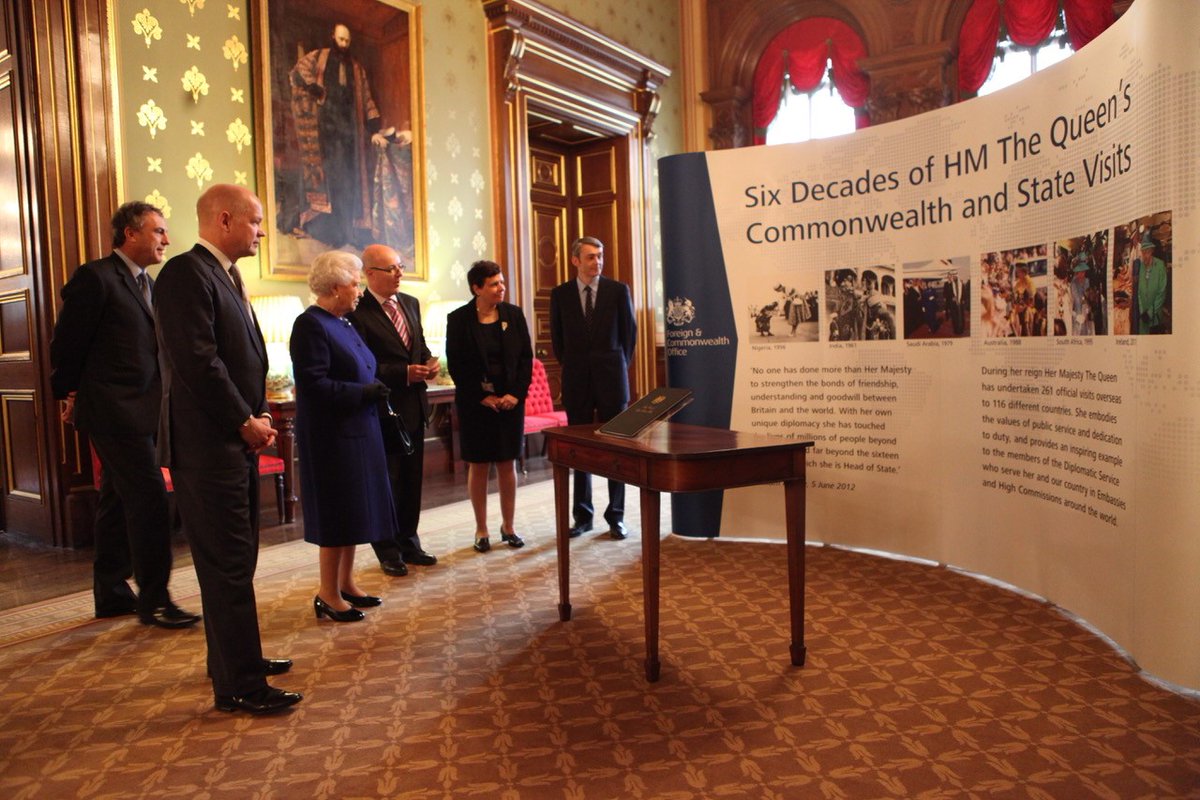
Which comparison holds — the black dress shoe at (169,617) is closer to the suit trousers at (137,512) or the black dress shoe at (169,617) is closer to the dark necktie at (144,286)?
the suit trousers at (137,512)

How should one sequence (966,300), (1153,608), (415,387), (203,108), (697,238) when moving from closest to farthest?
(1153,608)
(966,300)
(415,387)
(697,238)
(203,108)

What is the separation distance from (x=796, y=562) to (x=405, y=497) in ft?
7.26

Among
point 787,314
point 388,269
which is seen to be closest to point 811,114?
point 787,314

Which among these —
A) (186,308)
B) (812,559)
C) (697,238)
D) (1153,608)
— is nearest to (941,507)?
(812,559)

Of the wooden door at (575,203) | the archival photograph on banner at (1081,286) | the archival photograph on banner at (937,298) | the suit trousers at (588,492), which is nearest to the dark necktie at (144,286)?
the suit trousers at (588,492)

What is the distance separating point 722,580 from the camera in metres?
4.19

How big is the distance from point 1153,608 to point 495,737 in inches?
83.8

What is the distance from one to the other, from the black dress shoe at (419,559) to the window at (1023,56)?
7.06 metres

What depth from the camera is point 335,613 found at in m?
3.65

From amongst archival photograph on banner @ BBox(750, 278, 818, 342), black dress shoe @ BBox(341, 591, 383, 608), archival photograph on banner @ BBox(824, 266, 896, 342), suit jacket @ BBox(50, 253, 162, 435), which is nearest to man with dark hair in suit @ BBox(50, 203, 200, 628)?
suit jacket @ BBox(50, 253, 162, 435)

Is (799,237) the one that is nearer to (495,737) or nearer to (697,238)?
(697,238)

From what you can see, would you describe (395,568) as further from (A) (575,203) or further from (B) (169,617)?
(A) (575,203)

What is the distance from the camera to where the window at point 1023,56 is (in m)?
8.53

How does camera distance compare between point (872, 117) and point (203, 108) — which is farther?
point (872, 117)
